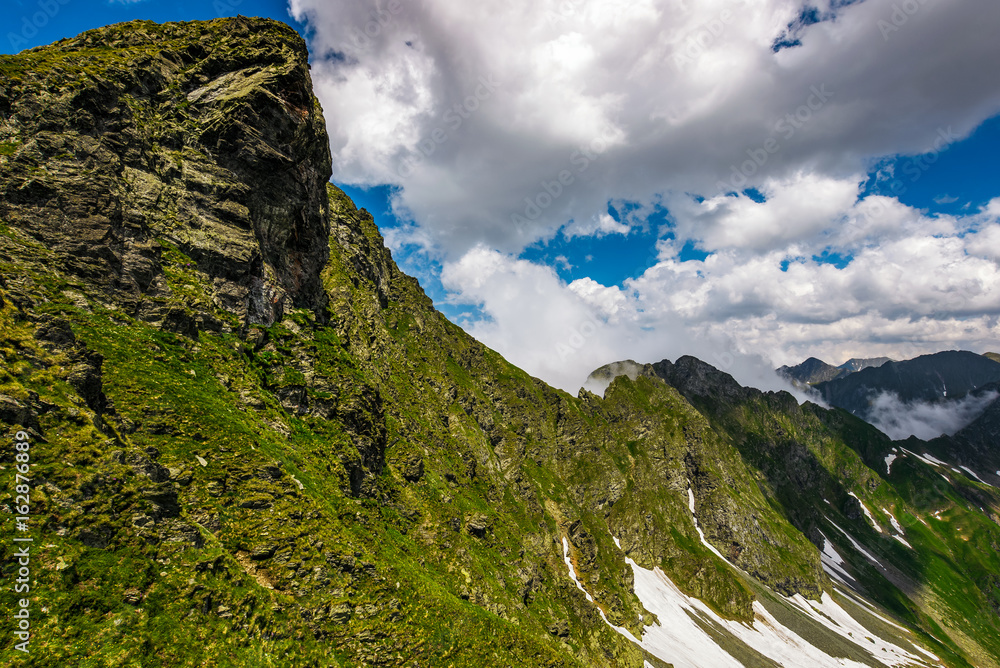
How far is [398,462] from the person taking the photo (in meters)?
55.9

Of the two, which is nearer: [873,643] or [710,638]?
[710,638]

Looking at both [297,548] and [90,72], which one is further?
[90,72]

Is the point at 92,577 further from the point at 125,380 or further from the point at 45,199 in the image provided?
the point at 45,199

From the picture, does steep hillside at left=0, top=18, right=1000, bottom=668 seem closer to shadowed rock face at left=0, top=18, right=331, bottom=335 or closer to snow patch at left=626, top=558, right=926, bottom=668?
shadowed rock face at left=0, top=18, right=331, bottom=335

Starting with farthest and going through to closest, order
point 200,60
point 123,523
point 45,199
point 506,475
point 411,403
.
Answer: point 506,475 < point 411,403 < point 200,60 < point 45,199 < point 123,523

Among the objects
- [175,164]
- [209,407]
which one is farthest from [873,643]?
[175,164]

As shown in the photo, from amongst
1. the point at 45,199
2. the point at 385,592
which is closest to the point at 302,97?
the point at 45,199

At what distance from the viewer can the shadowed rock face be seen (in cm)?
2798

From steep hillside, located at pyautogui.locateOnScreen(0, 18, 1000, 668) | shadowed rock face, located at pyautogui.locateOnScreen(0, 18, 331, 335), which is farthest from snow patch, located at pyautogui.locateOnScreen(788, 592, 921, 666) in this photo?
shadowed rock face, located at pyautogui.locateOnScreen(0, 18, 331, 335)

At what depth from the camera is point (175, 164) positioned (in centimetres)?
3803

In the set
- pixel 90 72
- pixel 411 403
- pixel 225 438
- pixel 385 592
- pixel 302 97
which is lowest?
pixel 385 592

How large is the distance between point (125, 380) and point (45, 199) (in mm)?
15168

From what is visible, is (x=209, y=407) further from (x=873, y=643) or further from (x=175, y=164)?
(x=873, y=643)

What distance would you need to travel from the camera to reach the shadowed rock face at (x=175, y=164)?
91.8 ft
